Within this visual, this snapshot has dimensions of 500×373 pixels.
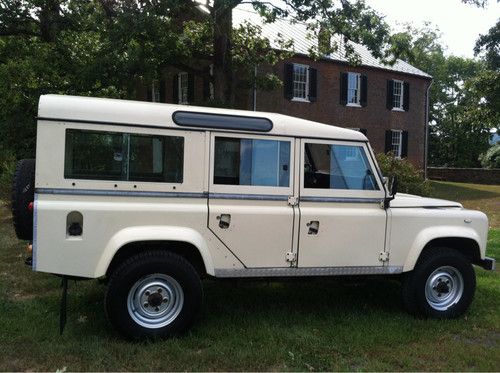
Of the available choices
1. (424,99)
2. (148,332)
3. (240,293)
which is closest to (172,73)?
(424,99)

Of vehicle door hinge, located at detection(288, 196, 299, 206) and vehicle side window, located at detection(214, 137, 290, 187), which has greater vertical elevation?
vehicle side window, located at detection(214, 137, 290, 187)

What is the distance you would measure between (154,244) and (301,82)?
21.3 m

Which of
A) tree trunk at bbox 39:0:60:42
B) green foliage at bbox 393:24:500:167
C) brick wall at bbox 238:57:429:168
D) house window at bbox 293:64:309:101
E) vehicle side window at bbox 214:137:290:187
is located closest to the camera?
vehicle side window at bbox 214:137:290:187

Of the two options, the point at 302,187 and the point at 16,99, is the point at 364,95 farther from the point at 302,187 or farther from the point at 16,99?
the point at 302,187

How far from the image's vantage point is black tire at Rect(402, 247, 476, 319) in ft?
19.0

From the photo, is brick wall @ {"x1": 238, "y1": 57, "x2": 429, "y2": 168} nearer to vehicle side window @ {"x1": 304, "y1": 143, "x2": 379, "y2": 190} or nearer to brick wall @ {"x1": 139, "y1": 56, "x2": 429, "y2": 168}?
brick wall @ {"x1": 139, "y1": 56, "x2": 429, "y2": 168}

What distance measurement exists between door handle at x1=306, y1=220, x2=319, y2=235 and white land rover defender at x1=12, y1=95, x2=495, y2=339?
20mm

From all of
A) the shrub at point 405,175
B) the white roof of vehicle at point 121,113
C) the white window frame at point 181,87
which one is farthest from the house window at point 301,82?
the white roof of vehicle at point 121,113

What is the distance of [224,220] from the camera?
16.7ft

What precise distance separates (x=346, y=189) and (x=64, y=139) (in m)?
2.75

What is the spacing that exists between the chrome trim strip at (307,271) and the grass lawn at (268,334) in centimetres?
28

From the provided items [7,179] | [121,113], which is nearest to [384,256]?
[121,113]

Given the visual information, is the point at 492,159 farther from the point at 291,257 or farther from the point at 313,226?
the point at 291,257

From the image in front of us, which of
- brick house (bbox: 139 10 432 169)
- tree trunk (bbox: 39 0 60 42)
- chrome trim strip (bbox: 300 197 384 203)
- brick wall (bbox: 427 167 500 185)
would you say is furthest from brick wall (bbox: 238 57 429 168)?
chrome trim strip (bbox: 300 197 384 203)
